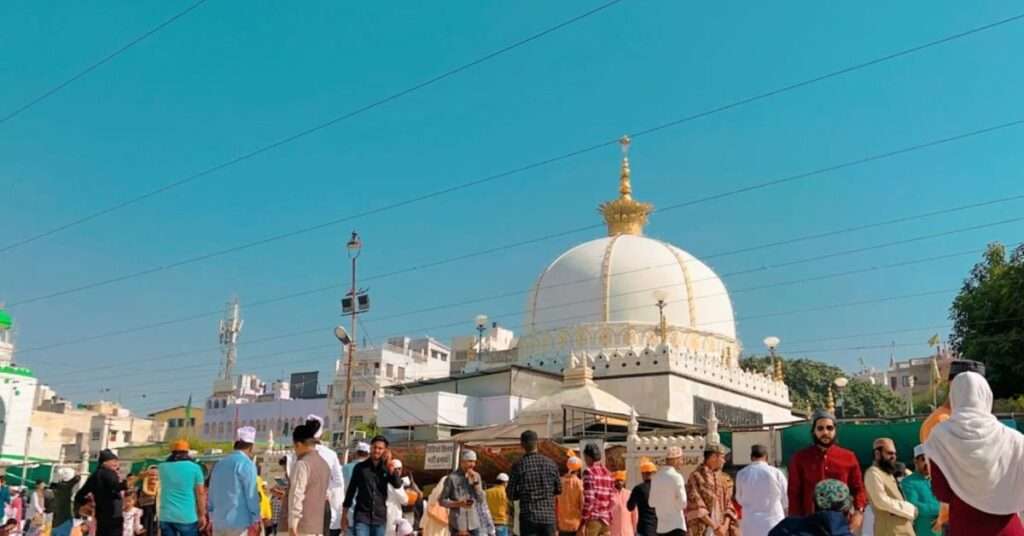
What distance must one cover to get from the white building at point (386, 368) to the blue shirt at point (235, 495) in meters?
46.3

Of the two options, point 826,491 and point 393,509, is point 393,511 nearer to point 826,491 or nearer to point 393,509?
point 393,509

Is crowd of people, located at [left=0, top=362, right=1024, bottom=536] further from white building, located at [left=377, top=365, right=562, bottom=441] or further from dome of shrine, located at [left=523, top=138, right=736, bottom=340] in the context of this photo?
dome of shrine, located at [left=523, top=138, right=736, bottom=340]

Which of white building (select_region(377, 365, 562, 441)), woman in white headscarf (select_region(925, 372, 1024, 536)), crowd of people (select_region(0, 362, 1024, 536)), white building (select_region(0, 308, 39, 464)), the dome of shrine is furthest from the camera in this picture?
white building (select_region(0, 308, 39, 464))

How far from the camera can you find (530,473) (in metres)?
9.15

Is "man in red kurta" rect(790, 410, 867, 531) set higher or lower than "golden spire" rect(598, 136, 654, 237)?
lower

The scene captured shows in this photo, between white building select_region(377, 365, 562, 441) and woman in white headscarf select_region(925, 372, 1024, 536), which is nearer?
woman in white headscarf select_region(925, 372, 1024, 536)

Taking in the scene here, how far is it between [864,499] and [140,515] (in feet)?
27.2

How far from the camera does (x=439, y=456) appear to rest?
1905 centimetres

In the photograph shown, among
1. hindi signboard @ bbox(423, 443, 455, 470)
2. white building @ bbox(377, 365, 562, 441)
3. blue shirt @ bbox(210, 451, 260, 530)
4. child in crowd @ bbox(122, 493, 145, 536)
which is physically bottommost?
child in crowd @ bbox(122, 493, 145, 536)

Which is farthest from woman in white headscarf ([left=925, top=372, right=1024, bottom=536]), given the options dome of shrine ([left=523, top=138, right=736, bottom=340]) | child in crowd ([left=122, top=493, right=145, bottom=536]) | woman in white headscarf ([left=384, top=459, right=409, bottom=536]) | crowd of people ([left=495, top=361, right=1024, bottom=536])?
dome of shrine ([left=523, top=138, right=736, bottom=340])

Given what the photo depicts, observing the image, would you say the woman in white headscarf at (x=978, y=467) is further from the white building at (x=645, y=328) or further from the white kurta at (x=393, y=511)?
the white building at (x=645, y=328)

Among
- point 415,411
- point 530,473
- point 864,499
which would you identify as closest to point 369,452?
point 530,473

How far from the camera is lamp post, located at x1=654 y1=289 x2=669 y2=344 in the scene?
36.0 m

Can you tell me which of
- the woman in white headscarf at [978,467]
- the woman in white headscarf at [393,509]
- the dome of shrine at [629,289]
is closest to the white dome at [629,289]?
the dome of shrine at [629,289]
